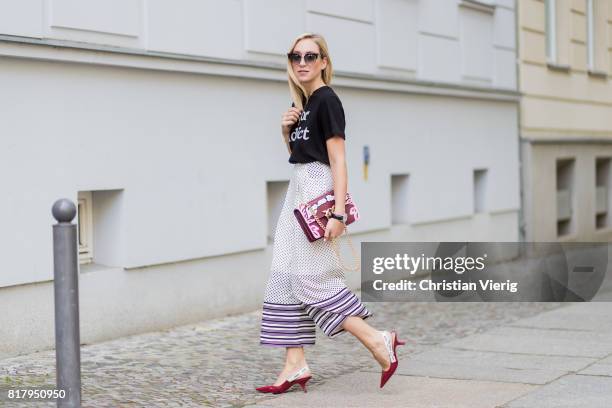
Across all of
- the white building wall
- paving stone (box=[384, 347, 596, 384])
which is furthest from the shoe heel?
the white building wall

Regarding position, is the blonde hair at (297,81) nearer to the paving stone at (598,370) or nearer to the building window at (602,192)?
the paving stone at (598,370)

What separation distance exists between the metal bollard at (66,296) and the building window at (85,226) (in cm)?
372

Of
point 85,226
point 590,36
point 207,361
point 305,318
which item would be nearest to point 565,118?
point 590,36

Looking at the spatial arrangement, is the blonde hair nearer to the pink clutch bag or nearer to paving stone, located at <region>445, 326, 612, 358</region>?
the pink clutch bag

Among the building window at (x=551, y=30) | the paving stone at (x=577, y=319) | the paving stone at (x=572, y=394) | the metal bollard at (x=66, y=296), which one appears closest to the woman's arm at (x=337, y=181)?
the paving stone at (x=572, y=394)

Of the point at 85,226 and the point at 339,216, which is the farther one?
the point at 85,226

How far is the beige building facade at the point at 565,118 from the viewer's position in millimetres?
15969

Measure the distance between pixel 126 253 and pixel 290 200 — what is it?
2525mm

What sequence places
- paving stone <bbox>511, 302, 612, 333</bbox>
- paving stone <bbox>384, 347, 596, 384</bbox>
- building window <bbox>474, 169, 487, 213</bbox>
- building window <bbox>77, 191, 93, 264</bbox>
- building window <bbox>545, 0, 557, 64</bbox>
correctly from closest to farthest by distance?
paving stone <bbox>384, 347, 596, 384</bbox>
building window <bbox>77, 191, 93, 264</bbox>
paving stone <bbox>511, 302, 612, 333</bbox>
building window <bbox>474, 169, 487, 213</bbox>
building window <bbox>545, 0, 557, 64</bbox>

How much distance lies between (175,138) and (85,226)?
1.01 m

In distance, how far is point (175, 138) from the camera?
920cm

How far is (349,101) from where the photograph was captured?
11.7 m

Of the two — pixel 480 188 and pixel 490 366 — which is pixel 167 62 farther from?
pixel 480 188

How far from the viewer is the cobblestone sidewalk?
6.55 meters
